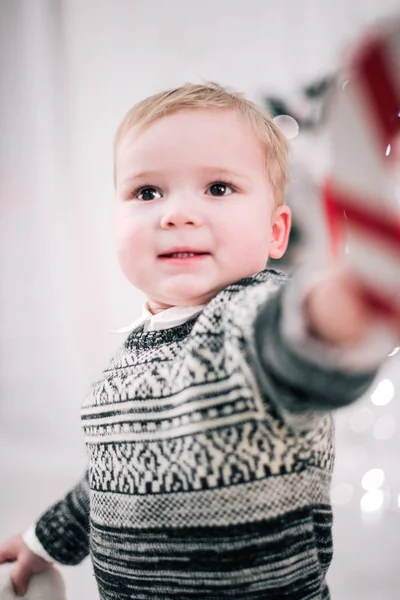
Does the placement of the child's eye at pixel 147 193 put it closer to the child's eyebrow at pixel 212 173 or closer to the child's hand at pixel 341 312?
the child's eyebrow at pixel 212 173

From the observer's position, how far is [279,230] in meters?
0.60

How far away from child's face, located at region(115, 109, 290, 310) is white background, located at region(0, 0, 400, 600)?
65cm

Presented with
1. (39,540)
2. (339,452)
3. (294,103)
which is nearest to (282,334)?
(39,540)

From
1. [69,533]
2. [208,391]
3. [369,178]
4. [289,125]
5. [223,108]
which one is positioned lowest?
[69,533]

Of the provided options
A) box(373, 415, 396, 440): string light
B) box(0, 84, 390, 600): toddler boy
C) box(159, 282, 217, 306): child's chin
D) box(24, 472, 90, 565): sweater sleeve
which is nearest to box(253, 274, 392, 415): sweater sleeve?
box(0, 84, 390, 600): toddler boy

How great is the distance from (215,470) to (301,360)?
16 cm

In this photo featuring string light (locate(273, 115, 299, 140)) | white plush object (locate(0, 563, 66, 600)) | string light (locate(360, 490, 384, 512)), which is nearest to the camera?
white plush object (locate(0, 563, 66, 600))

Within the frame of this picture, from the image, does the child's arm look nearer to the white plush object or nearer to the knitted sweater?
the white plush object

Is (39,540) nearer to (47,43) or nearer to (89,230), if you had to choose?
(89,230)

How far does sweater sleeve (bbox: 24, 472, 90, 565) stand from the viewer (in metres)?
0.67

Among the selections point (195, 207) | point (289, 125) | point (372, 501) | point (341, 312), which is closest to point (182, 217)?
point (195, 207)

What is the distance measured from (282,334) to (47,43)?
3.65 ft

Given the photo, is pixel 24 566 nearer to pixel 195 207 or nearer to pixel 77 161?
pixel 195 207

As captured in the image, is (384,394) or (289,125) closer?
(289,125)
